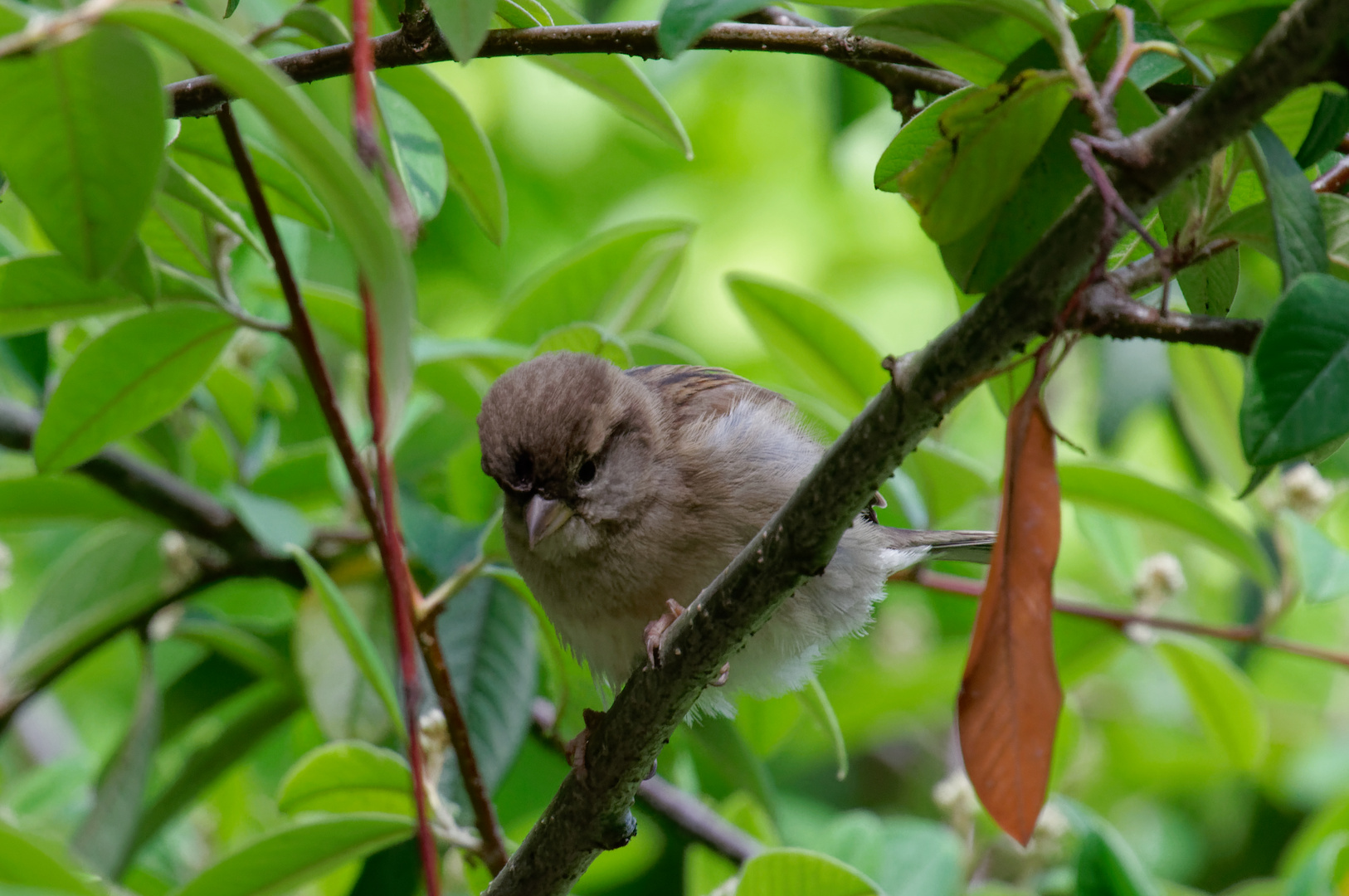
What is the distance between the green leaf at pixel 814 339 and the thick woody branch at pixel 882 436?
43.8 inches

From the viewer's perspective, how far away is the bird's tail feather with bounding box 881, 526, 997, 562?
7.89 ft

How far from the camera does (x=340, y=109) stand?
105 inches

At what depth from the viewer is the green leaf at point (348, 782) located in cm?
197

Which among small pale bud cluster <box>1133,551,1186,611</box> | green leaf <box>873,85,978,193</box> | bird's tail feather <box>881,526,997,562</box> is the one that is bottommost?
small pale bud cluster <box>1133,551,1186,611</box>

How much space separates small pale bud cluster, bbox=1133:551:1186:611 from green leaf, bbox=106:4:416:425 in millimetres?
2069

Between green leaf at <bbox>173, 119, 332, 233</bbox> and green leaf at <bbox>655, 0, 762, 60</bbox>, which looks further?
green leaf at <bbox>173, 119, 332, 233</bbox>

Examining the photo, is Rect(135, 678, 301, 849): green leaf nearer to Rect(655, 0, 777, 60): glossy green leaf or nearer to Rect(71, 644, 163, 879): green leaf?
Rect(71, 644, 163, 879): green leaf

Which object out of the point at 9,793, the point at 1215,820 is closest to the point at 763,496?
the point at 9,793

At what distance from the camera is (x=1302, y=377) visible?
0.99 metres

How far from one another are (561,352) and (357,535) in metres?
0.73

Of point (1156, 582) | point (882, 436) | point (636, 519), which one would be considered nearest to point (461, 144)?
point (636, 519)

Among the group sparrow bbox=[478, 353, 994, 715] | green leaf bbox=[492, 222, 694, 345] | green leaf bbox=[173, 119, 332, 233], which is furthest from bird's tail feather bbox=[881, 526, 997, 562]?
green leaf bbox=[173, 119, 332, 233]

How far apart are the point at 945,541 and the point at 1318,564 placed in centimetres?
71

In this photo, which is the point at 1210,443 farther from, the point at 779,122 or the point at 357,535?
the point at 779,122
